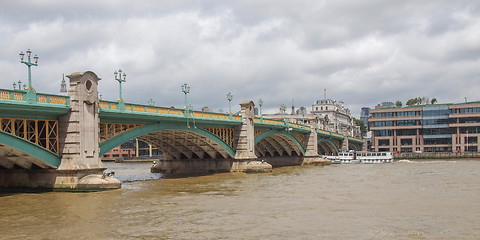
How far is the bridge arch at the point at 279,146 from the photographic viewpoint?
3000 inches

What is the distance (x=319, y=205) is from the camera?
2744cm

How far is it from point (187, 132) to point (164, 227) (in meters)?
29.4

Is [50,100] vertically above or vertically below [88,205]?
above

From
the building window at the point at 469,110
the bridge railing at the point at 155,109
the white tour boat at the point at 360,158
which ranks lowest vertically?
the white tour boat at the point at 360,158

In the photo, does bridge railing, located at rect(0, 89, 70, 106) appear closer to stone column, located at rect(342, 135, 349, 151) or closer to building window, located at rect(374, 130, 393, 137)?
stone column, located at rect(342, 135, 349, 151)

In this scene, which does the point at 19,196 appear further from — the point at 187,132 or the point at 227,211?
the point at 187,132

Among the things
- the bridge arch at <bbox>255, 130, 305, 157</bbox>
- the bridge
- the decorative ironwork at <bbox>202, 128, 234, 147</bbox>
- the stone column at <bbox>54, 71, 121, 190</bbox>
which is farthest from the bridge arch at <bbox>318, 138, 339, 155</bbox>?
the stone column at <bbox>54, 71, 121, 190</bbox>

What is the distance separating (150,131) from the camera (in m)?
42.6

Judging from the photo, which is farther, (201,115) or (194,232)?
(201,115)

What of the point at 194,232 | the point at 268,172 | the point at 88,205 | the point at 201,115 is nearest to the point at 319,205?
the point at 194,232

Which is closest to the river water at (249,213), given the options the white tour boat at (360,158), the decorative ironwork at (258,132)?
the decorative ironwork at (258,132)

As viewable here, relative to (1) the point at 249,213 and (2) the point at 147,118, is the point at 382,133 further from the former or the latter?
(1) the point at 249,213

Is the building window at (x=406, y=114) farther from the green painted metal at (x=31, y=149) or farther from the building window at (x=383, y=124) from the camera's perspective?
the green painted metal at (x=31, y=149)

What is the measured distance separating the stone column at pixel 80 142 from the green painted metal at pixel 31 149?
0.69 metres
